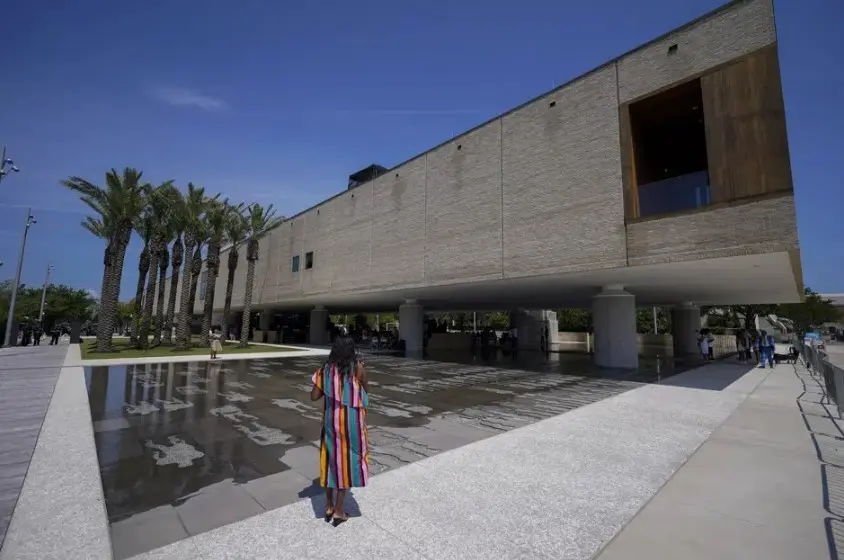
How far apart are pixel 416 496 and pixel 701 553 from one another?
8.67ft

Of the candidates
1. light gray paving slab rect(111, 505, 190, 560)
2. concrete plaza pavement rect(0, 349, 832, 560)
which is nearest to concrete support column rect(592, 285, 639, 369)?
concrete plaza pavement rect(0, 349, 832, 560)

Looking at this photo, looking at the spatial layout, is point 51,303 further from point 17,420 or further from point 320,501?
point 320,501

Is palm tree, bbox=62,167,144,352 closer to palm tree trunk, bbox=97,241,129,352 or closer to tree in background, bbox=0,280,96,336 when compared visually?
palm tree trunk, bbox=97,241,129,352

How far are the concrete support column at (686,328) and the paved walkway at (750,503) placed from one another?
78.4ft

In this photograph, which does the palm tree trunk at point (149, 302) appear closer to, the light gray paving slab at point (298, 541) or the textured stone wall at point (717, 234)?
the light gray paving slab at point (298, 541)

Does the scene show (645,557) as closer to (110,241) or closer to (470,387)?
(470,387)

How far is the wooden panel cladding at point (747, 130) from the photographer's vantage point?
35.8ft

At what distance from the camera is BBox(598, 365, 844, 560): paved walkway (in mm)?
3395

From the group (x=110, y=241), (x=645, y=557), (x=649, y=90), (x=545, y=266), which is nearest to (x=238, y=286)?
(x=110, y=241)

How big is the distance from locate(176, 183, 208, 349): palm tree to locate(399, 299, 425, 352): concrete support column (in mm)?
15373

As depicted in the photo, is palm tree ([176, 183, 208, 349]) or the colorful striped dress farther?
palm tree ([176, 183, 208, 349])

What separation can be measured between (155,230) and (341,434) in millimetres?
33540

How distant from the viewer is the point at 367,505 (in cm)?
408

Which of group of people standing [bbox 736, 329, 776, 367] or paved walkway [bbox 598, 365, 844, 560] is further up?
group of people standing [bbox 736, 329, 776, 367]
